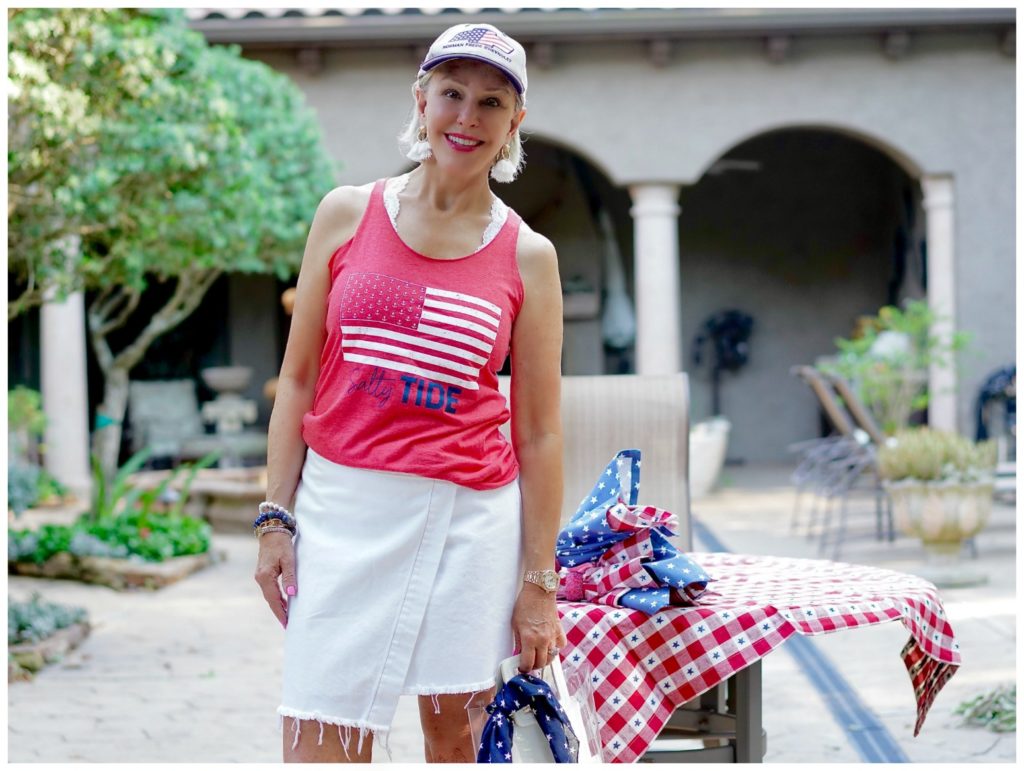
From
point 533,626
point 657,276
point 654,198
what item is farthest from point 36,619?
point 654,198

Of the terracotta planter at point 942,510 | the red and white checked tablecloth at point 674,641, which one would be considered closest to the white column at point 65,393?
the terracotta planter at point 942,510

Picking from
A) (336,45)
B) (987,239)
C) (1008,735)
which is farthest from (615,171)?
(1008,735)

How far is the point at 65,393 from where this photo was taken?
1084 cm

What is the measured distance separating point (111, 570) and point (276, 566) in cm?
555

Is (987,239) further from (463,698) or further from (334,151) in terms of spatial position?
(463,698)

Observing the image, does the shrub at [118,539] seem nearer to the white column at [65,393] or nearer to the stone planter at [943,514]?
the white column at [65,393]

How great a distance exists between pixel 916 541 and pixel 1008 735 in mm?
4073

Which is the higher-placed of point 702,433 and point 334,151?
point 334,151

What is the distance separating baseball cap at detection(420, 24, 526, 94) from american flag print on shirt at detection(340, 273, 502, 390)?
35 cm

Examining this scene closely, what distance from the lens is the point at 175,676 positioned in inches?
203

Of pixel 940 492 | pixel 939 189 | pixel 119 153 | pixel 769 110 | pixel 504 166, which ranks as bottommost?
pixel 940 492

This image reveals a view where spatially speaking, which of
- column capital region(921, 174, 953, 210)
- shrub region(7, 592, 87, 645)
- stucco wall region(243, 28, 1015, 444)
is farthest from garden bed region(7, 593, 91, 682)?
column capital region(921, 174, 953, 210)

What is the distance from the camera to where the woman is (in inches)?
79.2

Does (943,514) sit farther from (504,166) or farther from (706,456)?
(504,166)
